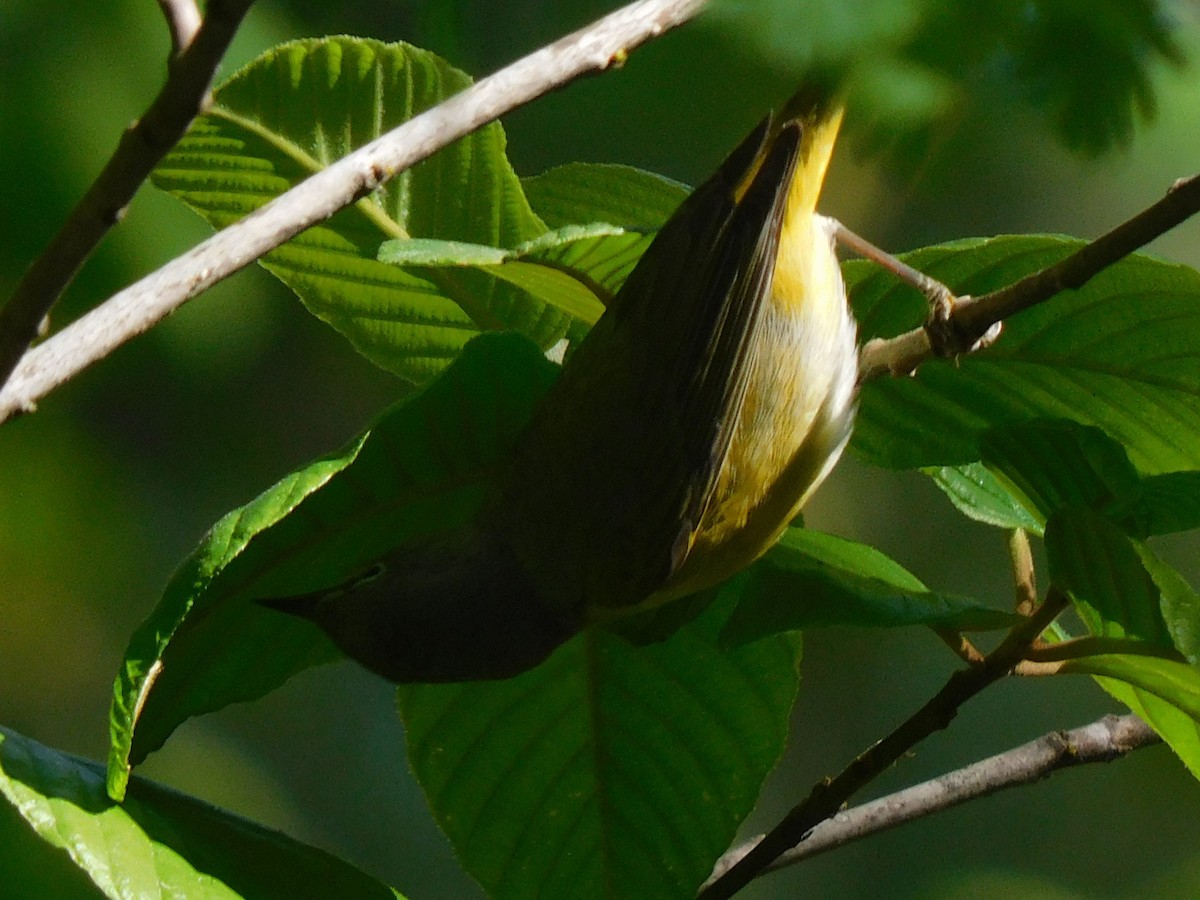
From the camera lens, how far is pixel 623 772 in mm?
846

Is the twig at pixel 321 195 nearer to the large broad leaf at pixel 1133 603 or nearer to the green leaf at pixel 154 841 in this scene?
the green leaf at pixel 154 841

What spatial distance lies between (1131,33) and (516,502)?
697 millimetres

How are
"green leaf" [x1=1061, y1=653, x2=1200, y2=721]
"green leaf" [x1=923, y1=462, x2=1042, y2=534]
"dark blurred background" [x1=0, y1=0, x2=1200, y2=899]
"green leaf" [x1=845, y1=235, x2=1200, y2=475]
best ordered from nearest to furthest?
"green leaf" [x1=1061, y1=653, x2=1200, y2=721], "green leaf" [x1=845, y1=235, x2=1200, y2=475], "green leaf" [x1=923, y1=462, x2=1042, y2=534], "dark blurred background" [x1=0, y1=0, x2=1200, y2=899]

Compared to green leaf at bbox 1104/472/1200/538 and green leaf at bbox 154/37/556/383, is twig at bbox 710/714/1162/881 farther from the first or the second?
green leaf at bbox 154/37/556/383

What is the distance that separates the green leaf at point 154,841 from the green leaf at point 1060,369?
0.45 metres

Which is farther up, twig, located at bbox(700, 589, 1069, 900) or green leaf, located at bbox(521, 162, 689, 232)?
green leaf, located at bbox(521, 162, 689, 232)

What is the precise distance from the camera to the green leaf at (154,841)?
0.61 metres

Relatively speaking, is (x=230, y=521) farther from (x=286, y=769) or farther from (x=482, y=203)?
(x=286, y=769)

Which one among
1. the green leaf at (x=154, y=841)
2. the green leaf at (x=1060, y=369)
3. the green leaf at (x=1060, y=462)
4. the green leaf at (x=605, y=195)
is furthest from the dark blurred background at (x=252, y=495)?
the green leaf at (x=154, y=841)

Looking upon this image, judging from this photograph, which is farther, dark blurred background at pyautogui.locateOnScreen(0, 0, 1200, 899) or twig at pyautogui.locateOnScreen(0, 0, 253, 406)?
dark blurred background at pyautogui.locateOnScreen(0, 0, 1200, 899)

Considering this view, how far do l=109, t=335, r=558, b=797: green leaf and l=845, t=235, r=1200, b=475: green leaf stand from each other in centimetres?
25

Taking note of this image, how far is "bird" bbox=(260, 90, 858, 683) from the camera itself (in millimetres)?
832

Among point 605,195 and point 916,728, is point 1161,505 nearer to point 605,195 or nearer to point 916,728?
point 916,728

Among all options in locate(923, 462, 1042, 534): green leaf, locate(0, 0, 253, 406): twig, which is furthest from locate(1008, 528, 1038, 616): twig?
locate(0, 0, 253, 406): twig
